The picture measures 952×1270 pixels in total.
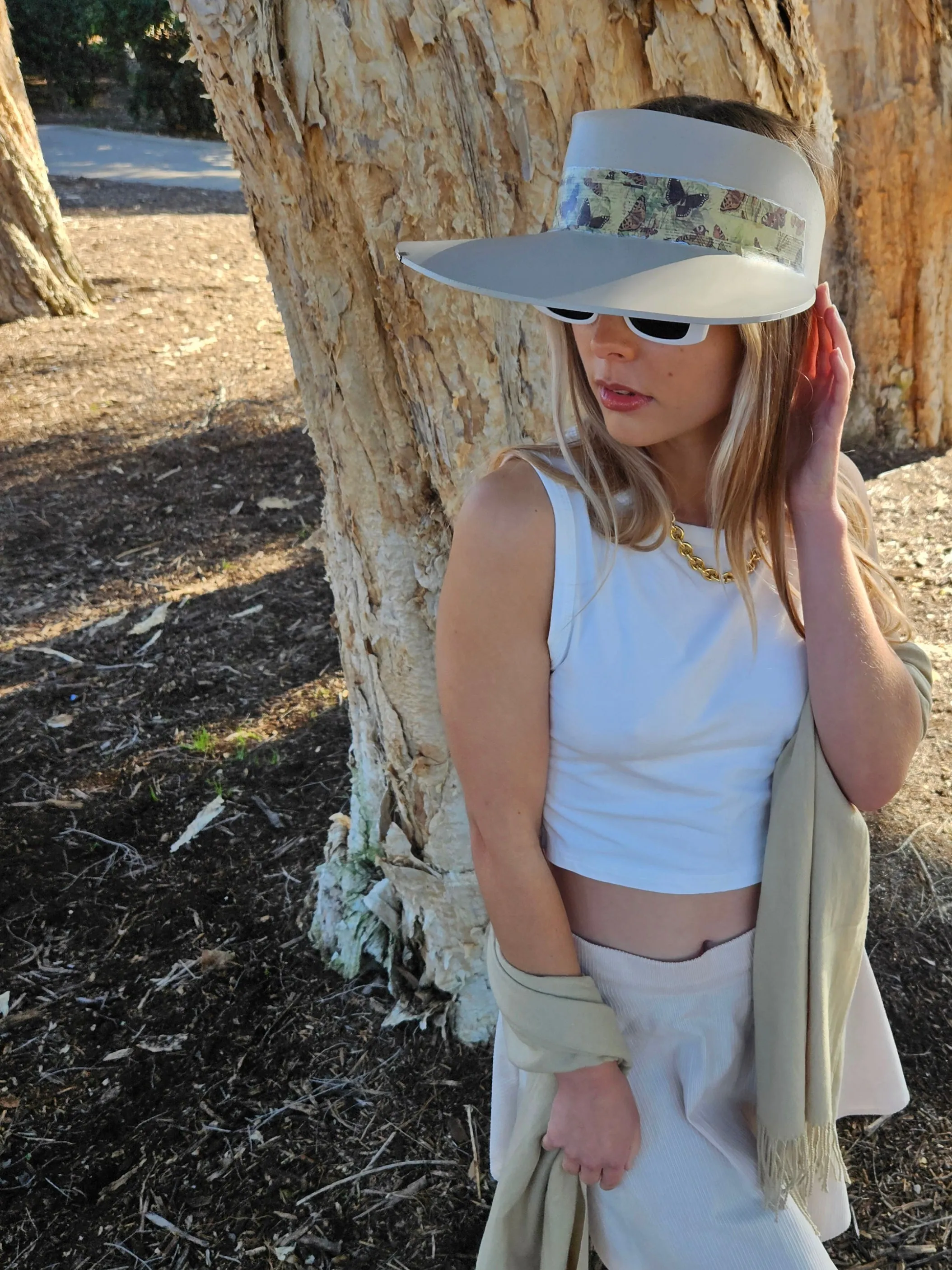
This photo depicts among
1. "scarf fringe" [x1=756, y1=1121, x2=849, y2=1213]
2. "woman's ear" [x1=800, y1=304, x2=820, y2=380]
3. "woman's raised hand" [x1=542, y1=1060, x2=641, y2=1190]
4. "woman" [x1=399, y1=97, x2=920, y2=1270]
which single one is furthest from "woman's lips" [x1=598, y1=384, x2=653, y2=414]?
"scarf fringe" [x1=756, y1=1121, x2=849, y2=1213]

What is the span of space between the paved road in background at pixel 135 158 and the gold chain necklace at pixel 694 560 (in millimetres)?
13081

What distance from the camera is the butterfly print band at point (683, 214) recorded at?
1361 millimetres

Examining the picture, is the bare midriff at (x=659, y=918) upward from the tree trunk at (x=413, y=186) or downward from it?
downward

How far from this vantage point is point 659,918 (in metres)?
1.61

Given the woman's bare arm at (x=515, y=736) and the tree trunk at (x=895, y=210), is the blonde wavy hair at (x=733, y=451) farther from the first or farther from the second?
the tree trunk at (x=895, y=210)

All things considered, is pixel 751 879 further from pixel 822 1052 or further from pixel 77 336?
pixel 77 336

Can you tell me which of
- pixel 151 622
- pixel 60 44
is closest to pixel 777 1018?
pixel 151 622

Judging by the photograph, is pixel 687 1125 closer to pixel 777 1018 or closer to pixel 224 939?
pixel 777 1018

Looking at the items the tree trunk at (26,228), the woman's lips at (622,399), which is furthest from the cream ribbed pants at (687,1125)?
the tree trunk at (26,228)

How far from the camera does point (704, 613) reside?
5.03ft

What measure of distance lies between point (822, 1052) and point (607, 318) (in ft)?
3.73

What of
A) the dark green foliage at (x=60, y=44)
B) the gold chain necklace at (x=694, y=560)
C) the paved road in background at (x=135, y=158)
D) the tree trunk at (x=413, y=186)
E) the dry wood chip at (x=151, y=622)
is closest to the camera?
the gold chain necklace at (x=694, y=560)

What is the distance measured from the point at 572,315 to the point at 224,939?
7.39 feet

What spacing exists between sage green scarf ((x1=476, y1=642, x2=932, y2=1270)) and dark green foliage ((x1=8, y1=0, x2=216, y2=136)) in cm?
1822
